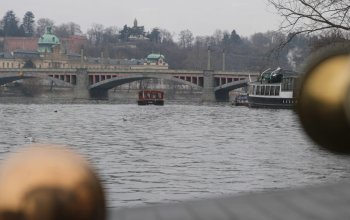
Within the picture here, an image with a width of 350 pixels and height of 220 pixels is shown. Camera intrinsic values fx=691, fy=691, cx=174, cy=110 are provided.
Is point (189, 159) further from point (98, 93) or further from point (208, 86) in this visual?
point (98, 93)

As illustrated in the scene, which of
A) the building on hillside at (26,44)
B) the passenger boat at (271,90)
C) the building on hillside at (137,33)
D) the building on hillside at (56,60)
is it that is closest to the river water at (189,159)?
the passenger boat at (271,90)

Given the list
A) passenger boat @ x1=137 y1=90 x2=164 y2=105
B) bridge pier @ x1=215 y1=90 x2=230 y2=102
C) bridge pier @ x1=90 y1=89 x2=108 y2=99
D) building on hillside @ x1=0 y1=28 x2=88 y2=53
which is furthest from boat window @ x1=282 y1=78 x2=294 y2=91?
building on hillside @ x1=0 y1=28 x2=88 y2=53

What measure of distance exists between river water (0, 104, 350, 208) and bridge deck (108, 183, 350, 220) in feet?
2.44

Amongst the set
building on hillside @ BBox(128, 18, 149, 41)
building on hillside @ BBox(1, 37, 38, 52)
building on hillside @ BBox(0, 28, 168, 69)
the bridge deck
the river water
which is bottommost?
the river water

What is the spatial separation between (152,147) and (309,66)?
22950mm

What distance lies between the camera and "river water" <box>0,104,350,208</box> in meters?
14.1

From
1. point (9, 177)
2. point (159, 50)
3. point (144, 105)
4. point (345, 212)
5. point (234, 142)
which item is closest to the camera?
point (9, 177)

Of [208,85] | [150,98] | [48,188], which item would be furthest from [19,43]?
[48,188]

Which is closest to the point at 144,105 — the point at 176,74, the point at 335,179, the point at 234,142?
the point at 176,74

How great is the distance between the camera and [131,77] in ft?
263

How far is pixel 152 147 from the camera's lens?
24578mm

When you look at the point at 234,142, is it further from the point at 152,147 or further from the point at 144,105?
the point at 144,105

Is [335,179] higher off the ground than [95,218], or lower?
lower

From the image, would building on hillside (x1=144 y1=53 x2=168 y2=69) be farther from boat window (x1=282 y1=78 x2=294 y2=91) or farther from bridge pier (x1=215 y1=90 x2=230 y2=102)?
boat window (x1=282 y1=78 x2=294 y2=91)
